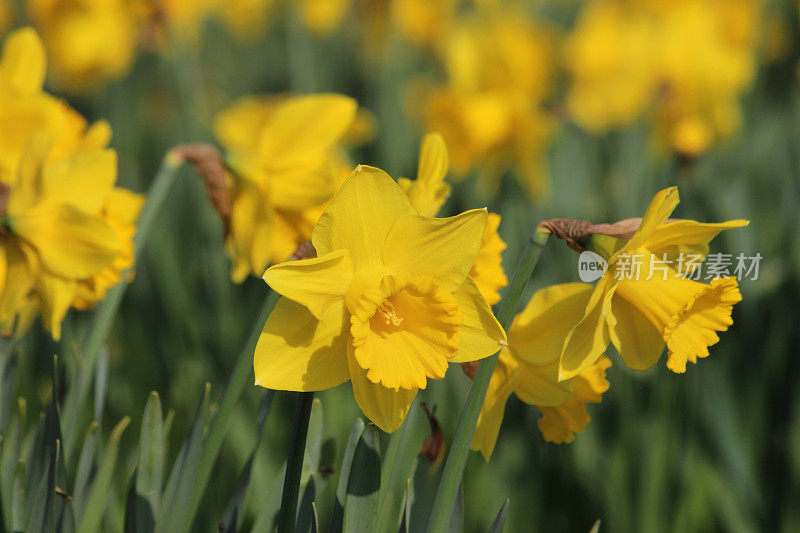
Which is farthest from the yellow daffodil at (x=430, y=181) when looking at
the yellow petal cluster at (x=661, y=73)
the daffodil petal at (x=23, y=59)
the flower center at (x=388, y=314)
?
the yellow petal cluster at (x=661, y=73)

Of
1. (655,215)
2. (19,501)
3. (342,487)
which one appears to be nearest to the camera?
(655,215)

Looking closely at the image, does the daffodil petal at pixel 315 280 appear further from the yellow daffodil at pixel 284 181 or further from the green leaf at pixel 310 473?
the yellow daffodil at pixel 284 181

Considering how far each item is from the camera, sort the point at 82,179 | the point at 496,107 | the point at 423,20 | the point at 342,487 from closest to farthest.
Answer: the point at 342,487 < the point at 82,179 < the point at 496,107 < the point at 423,20

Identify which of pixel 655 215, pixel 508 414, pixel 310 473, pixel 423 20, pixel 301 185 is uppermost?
pixel 423 20

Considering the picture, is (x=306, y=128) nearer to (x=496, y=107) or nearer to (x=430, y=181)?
(x=430, y=181)

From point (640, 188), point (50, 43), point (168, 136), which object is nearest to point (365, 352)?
point (640, 188)

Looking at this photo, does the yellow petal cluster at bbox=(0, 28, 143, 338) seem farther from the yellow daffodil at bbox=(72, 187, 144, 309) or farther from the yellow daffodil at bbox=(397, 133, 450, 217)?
the yellow daffodil at bbox=(397, 133, 450, 217)

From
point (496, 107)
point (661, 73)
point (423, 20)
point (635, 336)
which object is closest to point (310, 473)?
point (635, 336)
